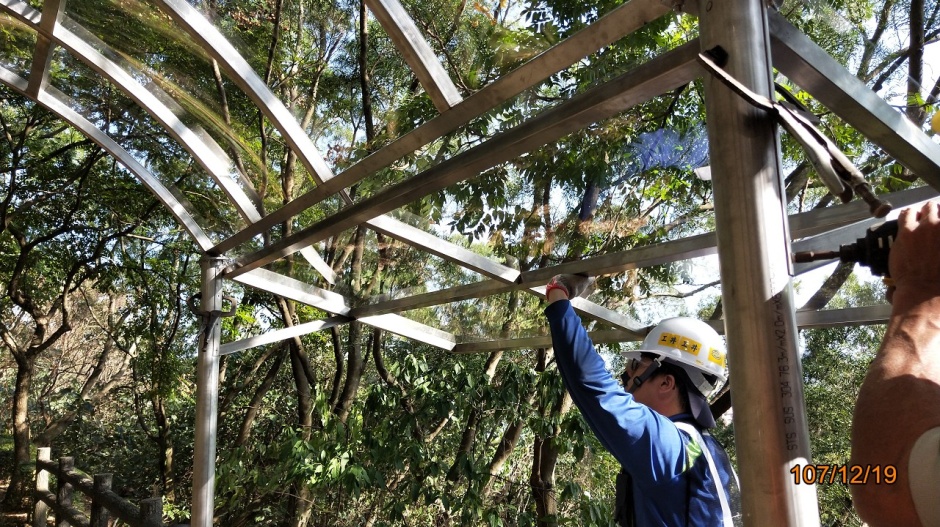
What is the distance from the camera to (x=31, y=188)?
8742mm

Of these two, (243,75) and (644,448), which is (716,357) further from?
(243,75)

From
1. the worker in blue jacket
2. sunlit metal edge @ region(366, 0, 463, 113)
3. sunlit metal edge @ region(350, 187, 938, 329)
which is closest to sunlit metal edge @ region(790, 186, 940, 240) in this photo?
sunlit metal edge @ region(350, 187, 938, 329)

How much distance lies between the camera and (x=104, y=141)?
3.84 meters

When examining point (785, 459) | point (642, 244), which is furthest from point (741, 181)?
point (642, 244)

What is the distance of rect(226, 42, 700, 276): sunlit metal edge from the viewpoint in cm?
165

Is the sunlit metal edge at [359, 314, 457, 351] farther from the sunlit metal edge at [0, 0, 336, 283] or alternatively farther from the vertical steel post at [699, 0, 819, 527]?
the vertical steel post at [699, 0, 819, 527]

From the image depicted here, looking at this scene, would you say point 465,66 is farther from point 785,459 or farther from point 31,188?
point 31,188

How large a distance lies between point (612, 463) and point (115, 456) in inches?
301

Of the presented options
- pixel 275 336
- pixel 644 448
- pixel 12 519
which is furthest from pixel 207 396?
pixel 12 519

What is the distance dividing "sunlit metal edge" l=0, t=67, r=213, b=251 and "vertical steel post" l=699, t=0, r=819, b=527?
10.9 feet

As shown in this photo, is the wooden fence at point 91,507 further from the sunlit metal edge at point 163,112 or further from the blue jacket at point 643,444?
the blue jacket at point 643,444

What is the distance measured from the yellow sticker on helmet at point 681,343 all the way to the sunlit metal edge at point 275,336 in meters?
2.50

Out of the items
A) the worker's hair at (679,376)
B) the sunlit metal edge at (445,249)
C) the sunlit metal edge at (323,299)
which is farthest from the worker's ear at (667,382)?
the sunlit metal edge at (323,299)

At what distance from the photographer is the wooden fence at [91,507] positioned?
15.4ft
